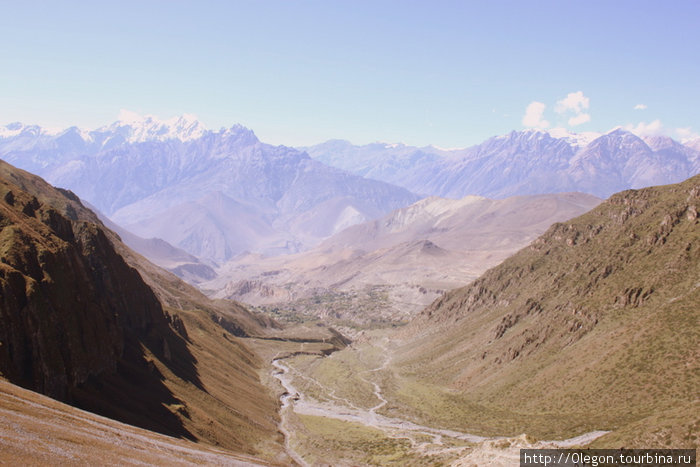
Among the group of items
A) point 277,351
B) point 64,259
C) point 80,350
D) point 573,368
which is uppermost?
point 64,259

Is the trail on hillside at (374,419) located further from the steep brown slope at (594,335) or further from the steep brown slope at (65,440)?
the steep brown slope at (65,440)

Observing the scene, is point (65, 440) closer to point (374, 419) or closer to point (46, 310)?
point (46, 310)

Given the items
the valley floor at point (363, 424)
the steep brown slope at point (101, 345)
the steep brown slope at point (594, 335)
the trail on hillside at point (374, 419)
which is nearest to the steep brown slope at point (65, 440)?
the steep brown slope at point (101, 345)

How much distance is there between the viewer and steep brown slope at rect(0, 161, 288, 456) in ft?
173

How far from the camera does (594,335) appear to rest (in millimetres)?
101250

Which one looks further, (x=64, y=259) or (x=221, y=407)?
(x=221, y=407)

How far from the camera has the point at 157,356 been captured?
307ft

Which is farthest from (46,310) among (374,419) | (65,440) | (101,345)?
(374,419)

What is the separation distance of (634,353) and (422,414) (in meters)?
38.7

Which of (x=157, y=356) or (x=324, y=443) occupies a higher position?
(x=157, y=356)

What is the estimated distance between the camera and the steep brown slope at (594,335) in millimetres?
Answer: 73375

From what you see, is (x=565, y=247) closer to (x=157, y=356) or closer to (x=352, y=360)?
(x=352, y=360)

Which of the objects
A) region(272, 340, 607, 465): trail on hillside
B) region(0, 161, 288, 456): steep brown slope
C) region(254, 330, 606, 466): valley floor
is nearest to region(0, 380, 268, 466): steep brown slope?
region(0, 161, 288, 456): steep brown slope

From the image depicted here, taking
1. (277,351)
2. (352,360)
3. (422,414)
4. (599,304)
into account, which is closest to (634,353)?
(599,304)
